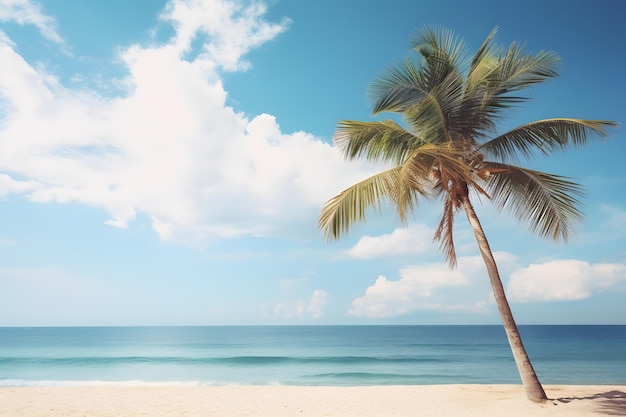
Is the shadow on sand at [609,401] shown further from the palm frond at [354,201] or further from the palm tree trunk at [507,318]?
the palm frond at [354,201]

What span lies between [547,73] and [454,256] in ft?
14.5

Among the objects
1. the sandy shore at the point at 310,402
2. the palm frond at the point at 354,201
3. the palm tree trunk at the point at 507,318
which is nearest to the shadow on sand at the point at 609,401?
the sandy shore at the point at 310,402

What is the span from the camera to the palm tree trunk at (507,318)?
26.9 ft

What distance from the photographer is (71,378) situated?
22.1 m

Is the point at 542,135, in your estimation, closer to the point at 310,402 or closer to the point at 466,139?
the point at 466,139

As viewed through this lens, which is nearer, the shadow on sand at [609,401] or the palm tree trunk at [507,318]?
the shadow on sand at [609,401]

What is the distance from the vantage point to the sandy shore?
834 cm

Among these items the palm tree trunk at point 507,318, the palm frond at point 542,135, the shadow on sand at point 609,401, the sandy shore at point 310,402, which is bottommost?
the sandy shore at point 310,402

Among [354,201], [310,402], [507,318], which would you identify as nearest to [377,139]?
[354,201]

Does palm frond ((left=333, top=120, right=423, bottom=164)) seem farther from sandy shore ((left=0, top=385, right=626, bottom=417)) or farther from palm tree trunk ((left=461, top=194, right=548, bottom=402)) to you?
sandy shore ((left=0, top=385, right=626, bottom=417))

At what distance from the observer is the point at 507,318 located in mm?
8367

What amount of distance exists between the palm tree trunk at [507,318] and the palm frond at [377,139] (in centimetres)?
170

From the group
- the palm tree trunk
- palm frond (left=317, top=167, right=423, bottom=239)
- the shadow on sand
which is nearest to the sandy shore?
the shadow on sand

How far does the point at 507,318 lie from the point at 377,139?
458 cm
